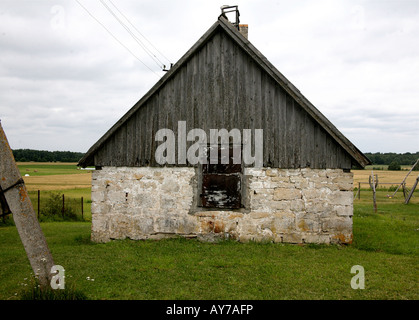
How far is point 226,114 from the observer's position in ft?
33.3

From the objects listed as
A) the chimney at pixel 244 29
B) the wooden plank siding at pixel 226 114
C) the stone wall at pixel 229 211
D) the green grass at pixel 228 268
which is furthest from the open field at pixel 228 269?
the chimney at pixel 244 29

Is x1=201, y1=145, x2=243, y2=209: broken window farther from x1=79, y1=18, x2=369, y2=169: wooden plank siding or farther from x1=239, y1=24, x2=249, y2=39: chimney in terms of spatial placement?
x1=239, y1=24, x2=249, y2=39: chimney

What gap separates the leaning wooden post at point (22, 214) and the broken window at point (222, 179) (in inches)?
208

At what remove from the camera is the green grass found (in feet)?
20.9

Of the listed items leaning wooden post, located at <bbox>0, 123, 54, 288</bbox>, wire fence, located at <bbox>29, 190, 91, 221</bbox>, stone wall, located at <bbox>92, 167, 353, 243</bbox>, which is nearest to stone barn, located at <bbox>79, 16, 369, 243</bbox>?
stone wall, located at <bbox>92, 167, 353, 243</bbox>

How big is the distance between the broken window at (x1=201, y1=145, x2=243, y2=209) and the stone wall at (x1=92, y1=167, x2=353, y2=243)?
0.80ft

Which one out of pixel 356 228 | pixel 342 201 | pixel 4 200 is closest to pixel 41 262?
pixel 4 200

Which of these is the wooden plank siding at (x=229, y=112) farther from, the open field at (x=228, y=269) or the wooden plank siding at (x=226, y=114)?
the open field at (x=228, y=269)

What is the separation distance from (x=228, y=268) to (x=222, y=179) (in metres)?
2.98

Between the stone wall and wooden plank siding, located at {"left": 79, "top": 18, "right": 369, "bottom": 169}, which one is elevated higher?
wooden plank siding, located at {"left": 79, "top": 18, "right": 369, "bottom": 169}

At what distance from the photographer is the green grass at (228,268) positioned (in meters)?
6.36
